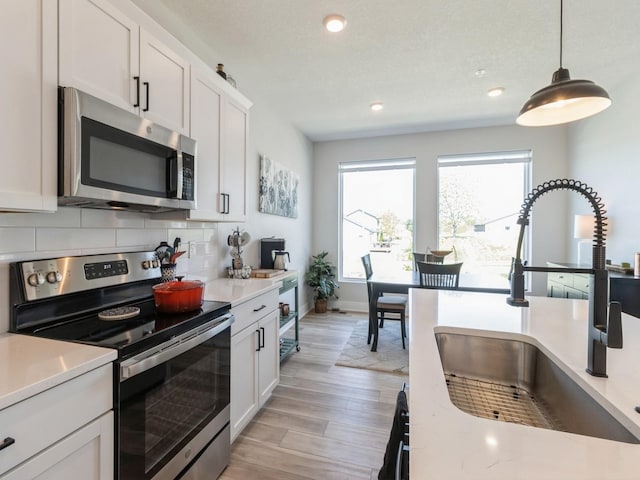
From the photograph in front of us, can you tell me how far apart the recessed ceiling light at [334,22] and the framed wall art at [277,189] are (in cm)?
149

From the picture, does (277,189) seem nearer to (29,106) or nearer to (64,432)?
(29,106)

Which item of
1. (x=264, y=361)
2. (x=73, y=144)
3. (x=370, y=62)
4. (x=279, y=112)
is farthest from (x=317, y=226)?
(x=73, y=144)

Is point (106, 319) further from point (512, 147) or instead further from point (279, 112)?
point (512, 147)

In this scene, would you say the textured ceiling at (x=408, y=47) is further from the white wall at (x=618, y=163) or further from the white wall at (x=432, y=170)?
the white wall at (x=432, y=170)

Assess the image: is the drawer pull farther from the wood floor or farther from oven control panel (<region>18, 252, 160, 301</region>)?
the wood floor

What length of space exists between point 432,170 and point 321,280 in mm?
2422

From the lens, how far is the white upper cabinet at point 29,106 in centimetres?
100

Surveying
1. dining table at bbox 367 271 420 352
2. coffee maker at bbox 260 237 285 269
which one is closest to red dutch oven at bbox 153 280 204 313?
coffee maker at bbox 260 237 285 269

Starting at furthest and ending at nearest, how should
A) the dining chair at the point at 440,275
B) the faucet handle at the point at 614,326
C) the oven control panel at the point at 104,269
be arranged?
the dining chair at the point at 440,275, the oven control panel at the point at 104,269, the faucet handle at the point at 614,326

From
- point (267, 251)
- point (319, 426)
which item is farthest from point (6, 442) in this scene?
point (267, 251)

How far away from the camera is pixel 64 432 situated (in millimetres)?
894

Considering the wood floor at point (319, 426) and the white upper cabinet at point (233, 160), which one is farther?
the white upper cabinet at point (233, 160)

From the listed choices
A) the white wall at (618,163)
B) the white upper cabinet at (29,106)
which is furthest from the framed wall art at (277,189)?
the white wall at (618,163)

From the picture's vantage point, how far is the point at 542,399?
3.37ft
